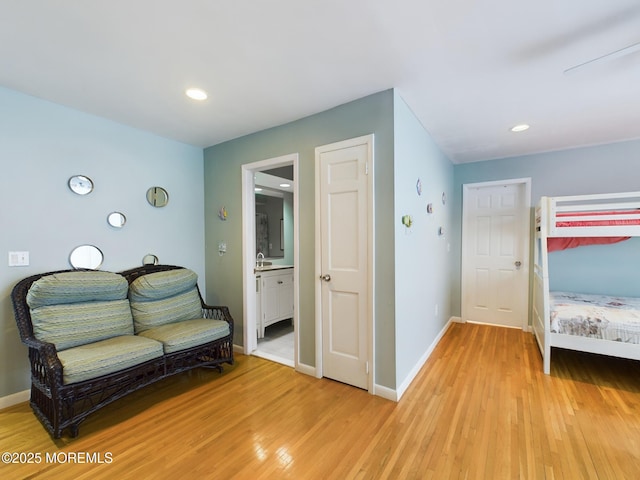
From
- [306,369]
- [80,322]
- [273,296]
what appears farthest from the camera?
[273,296]

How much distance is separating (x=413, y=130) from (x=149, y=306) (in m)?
2.98

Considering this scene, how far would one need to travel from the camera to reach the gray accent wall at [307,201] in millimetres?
2271

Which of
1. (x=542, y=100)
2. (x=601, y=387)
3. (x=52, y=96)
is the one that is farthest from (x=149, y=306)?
(x=601, y=387)

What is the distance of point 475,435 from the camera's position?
186 cm

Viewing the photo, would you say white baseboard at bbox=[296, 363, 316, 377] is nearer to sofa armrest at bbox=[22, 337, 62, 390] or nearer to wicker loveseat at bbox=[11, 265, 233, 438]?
wicker loveseat at bbox=[11, 265, 233, 438]

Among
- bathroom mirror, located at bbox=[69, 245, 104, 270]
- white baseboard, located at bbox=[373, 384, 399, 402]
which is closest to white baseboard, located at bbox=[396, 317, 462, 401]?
white baseboard, located at bbox=[373, 384, 399, 402]

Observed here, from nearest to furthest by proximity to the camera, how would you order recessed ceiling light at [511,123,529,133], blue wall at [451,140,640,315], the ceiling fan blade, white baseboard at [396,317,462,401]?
the ceiling fan blade < white baseboard at [396,317,462,401] < recessed ceiling light at [511,123,529,133] < blue wall at [451,140,640,315]

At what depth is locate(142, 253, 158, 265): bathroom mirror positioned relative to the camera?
303 cm

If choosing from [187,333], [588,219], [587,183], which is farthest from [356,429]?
[587,183]

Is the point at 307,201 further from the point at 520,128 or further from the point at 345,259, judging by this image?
the point at 520,128

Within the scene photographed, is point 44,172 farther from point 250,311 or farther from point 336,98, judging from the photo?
point 336,98

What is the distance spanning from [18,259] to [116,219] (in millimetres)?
759

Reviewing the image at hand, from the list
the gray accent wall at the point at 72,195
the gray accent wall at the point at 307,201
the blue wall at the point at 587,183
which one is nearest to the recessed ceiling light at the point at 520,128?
the blue wall at the point at 587,183

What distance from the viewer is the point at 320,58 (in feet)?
6.00
